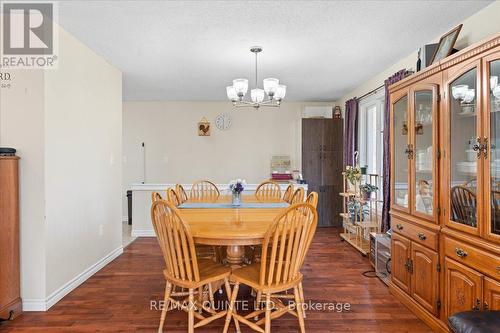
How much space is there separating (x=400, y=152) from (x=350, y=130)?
255 centimetres

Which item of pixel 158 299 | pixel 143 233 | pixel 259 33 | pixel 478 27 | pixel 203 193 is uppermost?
pixel 259 33

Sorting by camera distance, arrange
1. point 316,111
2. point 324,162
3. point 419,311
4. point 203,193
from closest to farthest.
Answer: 1. point 419,311
2. point 203,193
3. point 324,162
4. point 316,111

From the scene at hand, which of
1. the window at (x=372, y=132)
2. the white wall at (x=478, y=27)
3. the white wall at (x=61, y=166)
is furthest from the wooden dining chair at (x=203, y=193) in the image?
the white wall at (x=478, y=27)

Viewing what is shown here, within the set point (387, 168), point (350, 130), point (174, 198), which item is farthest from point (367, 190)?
point (174, 198)

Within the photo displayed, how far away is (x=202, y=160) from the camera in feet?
20.7

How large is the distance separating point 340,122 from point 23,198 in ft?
16.3

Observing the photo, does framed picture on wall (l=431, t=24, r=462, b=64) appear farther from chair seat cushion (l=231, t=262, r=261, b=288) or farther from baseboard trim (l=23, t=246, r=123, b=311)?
baseboard trim (l=23, t=246, r=123, b=311)

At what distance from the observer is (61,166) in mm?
2840

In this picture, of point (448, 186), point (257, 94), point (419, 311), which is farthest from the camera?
point (257, 94)

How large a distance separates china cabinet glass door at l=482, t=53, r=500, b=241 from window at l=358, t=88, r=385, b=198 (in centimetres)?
253

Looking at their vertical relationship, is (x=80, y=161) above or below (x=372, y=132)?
below

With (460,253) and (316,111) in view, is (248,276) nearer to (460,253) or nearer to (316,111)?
(460,253)

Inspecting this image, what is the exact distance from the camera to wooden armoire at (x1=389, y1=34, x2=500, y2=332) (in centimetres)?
183

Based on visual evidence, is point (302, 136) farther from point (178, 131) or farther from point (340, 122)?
point (178, 131)
